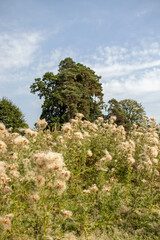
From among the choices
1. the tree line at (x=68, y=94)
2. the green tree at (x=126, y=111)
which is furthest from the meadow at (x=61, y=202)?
the green tree at (x=126, y=111)

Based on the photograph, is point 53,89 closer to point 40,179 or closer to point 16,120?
point 16,120

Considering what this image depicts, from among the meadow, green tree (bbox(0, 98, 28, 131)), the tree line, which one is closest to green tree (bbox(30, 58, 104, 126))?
the tree line

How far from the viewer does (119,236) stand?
332 cm

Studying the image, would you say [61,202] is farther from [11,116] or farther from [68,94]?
[68,94]

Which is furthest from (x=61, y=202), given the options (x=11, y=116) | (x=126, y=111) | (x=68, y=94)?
(x=126, y=111)

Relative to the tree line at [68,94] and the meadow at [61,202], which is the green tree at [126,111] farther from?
the meadow at [61,202]

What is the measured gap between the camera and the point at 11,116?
11148 mm

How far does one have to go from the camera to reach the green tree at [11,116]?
11029 mm

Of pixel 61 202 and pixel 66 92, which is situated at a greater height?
pixel 66 92

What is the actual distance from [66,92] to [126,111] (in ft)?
53.3

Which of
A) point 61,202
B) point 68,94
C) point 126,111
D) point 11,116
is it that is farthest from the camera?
point 126,111

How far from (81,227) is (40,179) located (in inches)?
66.0

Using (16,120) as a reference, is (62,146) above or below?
below

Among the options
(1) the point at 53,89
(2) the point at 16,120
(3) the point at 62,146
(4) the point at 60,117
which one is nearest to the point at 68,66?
(1) the point at 53,89
